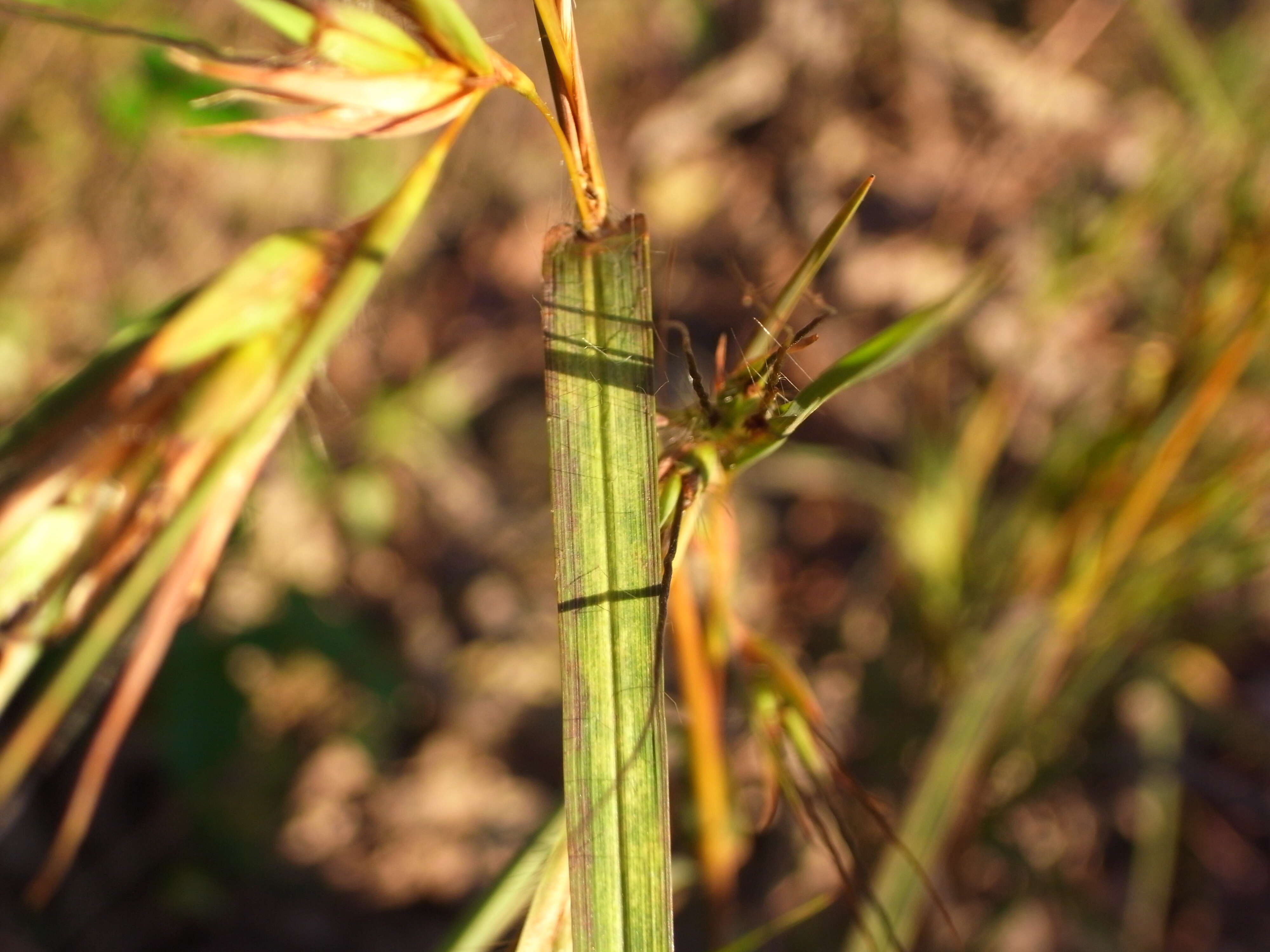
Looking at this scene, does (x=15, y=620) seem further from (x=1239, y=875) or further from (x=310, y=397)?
(x=1239, y=875)

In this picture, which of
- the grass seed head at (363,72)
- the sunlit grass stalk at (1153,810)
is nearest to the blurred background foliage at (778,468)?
the sunlit grass stalk at (1153,810)

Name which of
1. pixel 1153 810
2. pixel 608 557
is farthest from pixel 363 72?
pixel 1153 810

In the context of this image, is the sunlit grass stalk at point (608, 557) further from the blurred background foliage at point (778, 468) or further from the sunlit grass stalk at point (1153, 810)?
the sunlit grass stalk at point (1153, 810)

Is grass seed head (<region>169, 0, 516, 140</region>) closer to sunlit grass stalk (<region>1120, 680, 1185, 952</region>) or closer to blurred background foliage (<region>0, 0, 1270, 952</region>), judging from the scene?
blurred background foliage (<region>0, 0, 1270, 952</region>)

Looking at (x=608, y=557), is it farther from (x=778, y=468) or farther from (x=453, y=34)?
(x=778, y=468)

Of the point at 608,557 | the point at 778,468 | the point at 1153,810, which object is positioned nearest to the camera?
the point at 608,557

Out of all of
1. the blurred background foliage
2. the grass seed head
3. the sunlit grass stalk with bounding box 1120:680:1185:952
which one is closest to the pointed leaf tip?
the grass seed head
